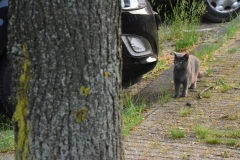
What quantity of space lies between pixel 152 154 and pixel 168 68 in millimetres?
2419

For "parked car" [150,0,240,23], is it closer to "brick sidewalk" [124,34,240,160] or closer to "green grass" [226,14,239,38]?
"green grass" [226,14,239,38]

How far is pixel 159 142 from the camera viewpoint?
464 cm

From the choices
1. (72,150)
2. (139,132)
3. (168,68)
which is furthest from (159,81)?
(72,150)

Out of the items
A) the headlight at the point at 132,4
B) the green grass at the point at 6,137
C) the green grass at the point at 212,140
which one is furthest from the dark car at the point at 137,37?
the green grass at the point at 6,137

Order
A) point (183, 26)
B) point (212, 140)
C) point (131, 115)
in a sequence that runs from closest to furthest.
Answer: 1. point (212, 140)
2. point (131, 115)
3. point (183, 26)

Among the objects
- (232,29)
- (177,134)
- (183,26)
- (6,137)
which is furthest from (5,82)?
(232,29)

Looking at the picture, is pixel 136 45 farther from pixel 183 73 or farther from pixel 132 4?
pixel 183 73

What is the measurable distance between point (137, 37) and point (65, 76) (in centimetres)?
282

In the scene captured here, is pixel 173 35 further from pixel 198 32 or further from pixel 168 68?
pixel 168 68

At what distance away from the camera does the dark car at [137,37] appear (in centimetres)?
515

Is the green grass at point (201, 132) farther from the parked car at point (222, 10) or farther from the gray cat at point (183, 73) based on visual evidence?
the parked car at point (222, 10)

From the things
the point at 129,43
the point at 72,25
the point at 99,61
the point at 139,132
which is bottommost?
the point at 139,132

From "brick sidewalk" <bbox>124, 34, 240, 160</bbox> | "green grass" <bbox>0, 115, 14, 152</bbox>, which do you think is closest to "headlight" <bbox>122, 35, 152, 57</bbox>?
"brick sidewalk" <bbox>124, 34, 240, 160</bbox>

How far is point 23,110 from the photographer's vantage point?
8.50 feet
